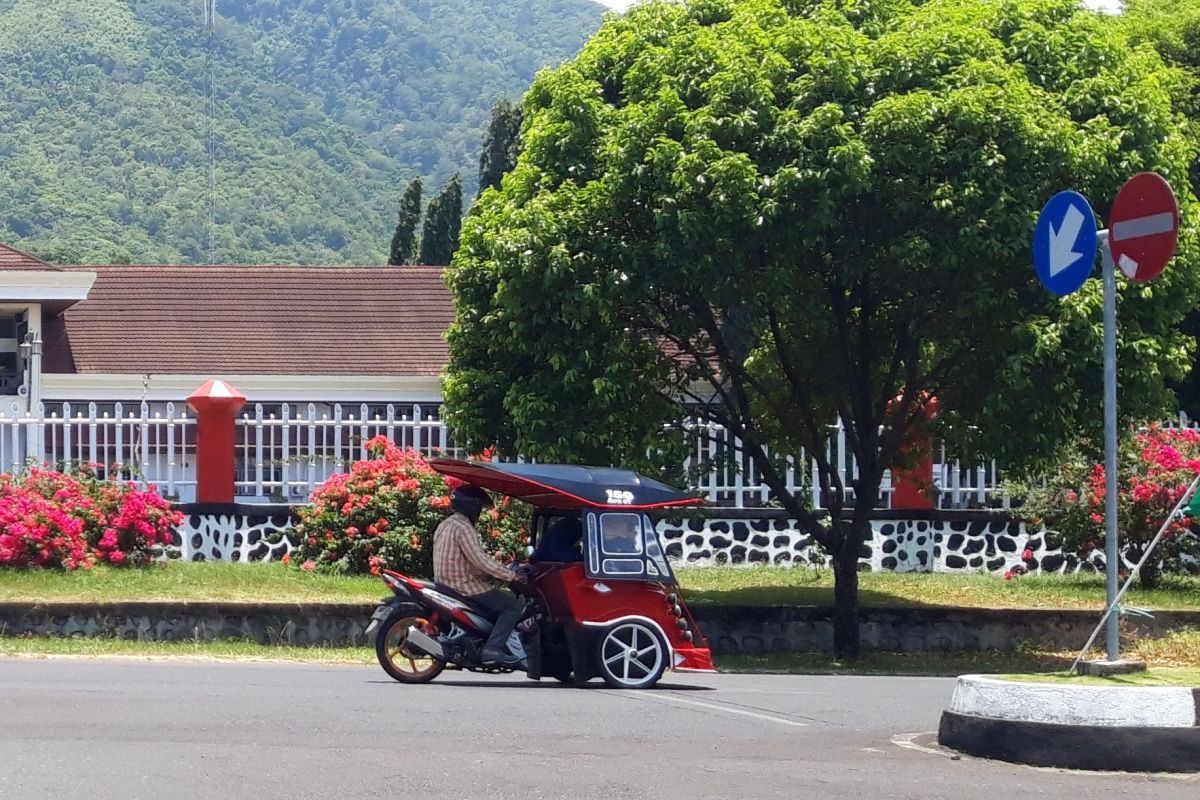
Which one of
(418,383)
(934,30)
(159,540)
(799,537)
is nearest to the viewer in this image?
(934,30)

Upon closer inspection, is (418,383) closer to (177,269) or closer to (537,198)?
(177,269)

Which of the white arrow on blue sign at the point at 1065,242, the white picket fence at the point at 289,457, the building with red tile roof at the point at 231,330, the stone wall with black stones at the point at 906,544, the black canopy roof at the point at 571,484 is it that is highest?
the building with red tile roof at the point at 231,330

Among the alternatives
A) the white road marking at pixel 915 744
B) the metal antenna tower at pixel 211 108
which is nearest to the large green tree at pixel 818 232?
the white road marking at pixel 915 744

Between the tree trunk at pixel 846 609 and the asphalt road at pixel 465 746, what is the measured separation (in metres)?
5.33

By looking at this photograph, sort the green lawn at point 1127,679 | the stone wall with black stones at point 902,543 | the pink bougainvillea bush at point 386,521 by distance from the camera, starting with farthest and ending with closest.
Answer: the stone wall with black stones at point 902,543 → the pink bougainvillea bush at point 386,521 → the green lawn at point 1127,679

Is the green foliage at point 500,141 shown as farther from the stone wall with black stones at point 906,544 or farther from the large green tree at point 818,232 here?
the large green tree at point 818,232

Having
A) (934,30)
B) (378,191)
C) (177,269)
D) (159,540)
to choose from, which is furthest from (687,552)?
(378,191)

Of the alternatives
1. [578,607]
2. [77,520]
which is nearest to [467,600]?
[578,607]

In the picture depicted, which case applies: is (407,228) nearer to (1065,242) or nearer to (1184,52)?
(1184,52)

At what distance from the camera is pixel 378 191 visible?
10225cm

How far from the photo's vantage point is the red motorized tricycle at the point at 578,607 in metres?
12.7

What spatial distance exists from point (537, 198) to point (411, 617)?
5607 millimetres

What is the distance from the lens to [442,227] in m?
46.2

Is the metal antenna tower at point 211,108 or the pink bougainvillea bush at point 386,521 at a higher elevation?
the metal antenna tower at point 211,108
